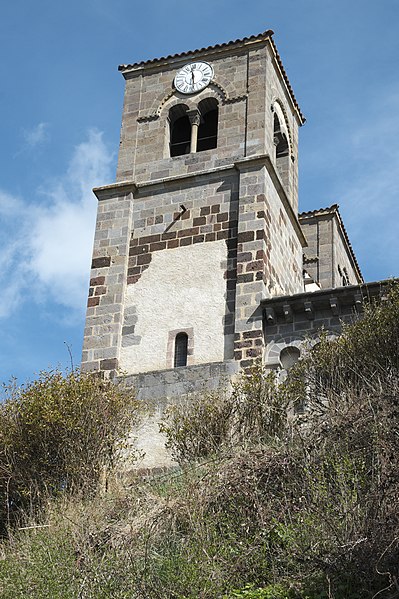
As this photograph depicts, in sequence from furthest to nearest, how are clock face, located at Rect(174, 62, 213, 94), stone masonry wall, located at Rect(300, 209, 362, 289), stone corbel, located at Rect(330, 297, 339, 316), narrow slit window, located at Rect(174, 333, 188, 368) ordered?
stone masonry wall, located at Rect(300, 209, 362, 289)
clock face, located at Rect(174, 62, 213, 94)
narrow slit window, located at Rect(174, 333, 188, 368)
stone corbel, located at Rect(330, 297, 339, 316)

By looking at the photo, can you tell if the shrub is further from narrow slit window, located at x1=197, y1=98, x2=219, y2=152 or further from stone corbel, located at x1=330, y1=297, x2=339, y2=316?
narrow slit window, located at x1=197, y1=98, x2=219, y2=152

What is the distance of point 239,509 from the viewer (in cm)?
1370

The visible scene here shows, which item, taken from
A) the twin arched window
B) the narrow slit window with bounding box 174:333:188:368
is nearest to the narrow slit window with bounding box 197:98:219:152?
the twin arched window

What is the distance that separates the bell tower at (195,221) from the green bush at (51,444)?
2.96m

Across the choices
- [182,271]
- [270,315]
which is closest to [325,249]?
[182,271]

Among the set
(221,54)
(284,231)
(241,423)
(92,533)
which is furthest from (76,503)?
(221,54)

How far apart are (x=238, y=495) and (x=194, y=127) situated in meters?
12.2

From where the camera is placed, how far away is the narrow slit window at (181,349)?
21.0 meters

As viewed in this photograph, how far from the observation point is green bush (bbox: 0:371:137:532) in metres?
16.9

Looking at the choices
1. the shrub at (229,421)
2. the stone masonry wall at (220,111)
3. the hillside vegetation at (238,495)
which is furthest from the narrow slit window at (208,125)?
the shrub at (229,421)

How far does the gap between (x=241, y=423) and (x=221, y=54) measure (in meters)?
10.8

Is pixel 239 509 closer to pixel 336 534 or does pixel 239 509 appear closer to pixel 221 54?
pixel 336 534

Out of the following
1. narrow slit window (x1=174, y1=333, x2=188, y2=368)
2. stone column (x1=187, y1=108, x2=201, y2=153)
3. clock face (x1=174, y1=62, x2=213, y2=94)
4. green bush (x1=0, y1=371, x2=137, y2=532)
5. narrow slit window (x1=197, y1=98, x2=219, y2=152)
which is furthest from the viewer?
clock face (x1=174, y1=62, x2=213, y2=94)

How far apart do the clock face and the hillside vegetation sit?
8.62 metres
